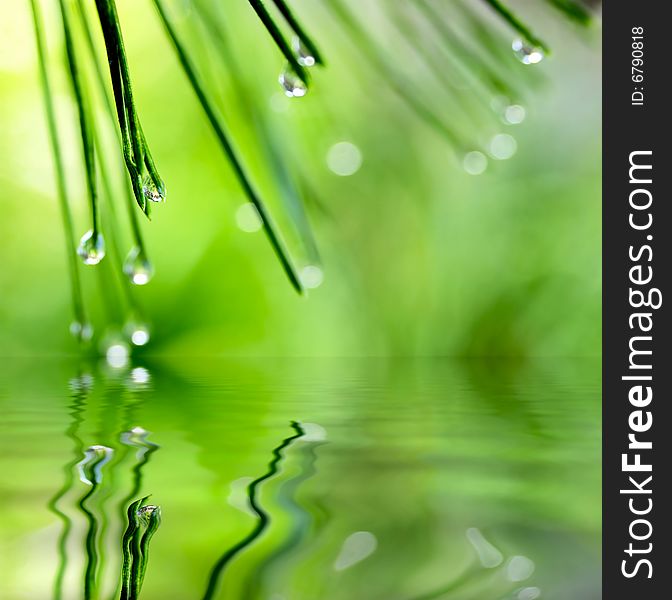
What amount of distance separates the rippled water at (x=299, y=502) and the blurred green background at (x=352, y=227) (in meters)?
0.71

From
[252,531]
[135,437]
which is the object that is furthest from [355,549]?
[135,437]

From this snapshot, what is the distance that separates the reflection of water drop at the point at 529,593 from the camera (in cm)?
20

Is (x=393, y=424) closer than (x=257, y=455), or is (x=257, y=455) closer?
(x=257, y=455)

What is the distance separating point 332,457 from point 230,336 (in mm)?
1048

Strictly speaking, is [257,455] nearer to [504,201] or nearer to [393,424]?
[393,424]

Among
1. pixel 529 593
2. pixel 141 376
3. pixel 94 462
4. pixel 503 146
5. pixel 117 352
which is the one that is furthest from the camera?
pixel 117 352

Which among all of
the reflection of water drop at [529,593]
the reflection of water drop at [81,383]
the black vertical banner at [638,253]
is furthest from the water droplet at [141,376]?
the reflection of water drop at [529,593]

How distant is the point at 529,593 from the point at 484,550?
0.04 m

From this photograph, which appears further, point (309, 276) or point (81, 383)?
point (309, 276)

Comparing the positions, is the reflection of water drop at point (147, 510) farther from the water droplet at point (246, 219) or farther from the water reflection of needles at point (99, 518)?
the water droplet at point (246, 219)

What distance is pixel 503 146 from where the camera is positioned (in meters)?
1.29

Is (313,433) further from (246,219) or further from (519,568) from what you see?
(246,219)

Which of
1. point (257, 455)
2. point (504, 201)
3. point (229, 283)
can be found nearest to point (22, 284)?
point (229, 283)

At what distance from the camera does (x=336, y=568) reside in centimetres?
22
